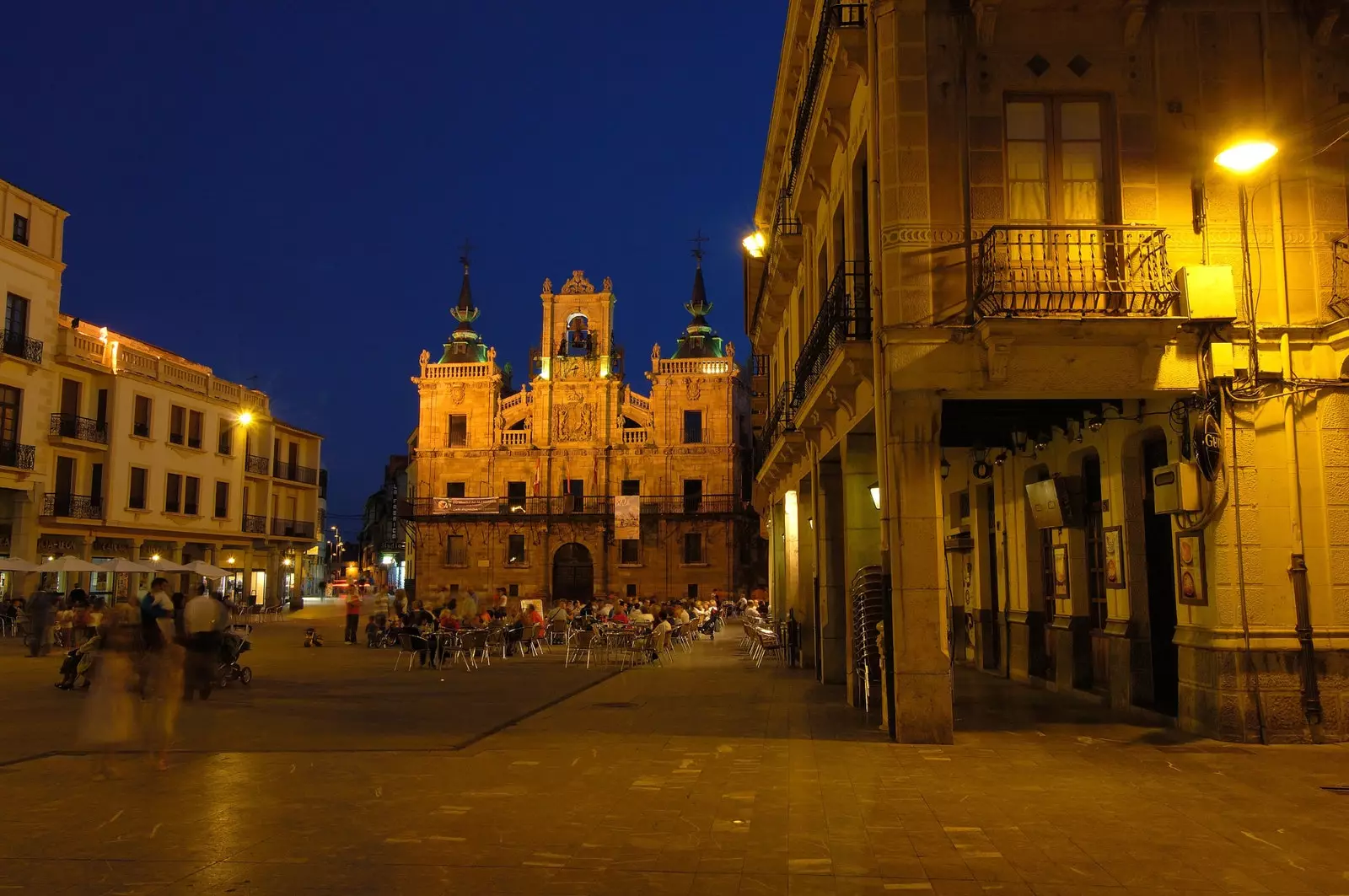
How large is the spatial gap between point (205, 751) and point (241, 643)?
677 cm

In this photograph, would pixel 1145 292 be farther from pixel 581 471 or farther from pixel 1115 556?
pixel 581 471

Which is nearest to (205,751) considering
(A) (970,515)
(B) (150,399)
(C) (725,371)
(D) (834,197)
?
(D) (834,197)

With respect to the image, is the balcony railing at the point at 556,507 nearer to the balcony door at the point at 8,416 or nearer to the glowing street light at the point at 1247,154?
the balcony door at the point at 8,416

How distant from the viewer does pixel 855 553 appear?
13336mm

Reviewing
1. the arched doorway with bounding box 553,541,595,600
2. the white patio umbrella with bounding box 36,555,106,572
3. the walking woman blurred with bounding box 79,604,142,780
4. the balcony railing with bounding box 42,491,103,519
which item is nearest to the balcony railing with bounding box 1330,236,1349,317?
the walking woman blurred with bounding box 79,604,142,780

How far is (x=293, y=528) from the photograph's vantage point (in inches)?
1977

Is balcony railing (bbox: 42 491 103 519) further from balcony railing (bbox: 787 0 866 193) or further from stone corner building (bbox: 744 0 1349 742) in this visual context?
stone corner building (bbox: 744 0 1349 742)

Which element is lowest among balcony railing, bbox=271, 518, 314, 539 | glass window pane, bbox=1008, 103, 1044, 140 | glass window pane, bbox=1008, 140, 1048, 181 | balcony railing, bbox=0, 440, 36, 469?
balcony railing, bbox=271, 518, 314, 539

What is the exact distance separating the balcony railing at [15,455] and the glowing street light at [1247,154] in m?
33.9

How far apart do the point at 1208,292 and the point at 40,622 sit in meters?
22.5

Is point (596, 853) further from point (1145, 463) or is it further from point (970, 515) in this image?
point (970, 515)

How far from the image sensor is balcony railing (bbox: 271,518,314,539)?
160 feet

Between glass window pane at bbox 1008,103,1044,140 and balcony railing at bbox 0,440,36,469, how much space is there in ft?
104

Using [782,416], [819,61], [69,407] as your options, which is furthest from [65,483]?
[819,61]
